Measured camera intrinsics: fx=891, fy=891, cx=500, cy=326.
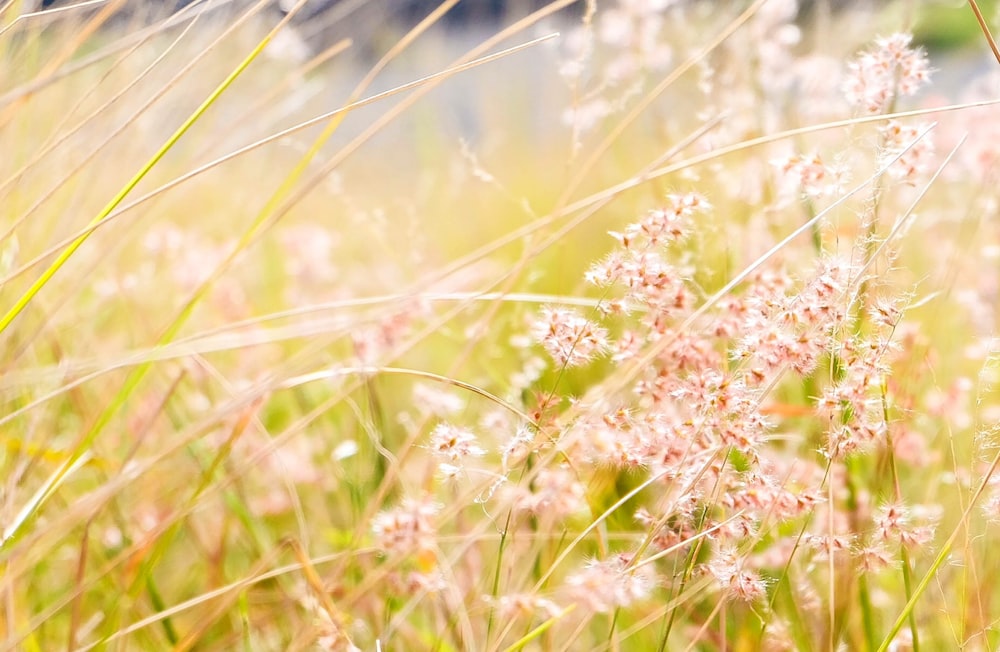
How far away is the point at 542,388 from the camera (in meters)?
1.40

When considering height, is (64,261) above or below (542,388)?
above

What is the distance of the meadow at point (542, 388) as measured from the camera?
2.17ft

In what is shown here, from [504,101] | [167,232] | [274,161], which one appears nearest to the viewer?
[167,232]

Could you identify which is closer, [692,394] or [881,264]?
[692,394]

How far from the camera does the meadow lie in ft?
2.17

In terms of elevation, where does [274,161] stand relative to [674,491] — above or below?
above

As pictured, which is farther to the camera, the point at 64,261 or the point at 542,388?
the point at 542,388

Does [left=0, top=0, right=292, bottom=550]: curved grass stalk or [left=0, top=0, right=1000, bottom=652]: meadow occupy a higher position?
[left=0, top=0, right=292, bottom=550]: curved grass stalk

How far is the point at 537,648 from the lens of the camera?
3.24 feet

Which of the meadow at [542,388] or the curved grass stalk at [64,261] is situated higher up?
the curved grass stalk at [64,261]

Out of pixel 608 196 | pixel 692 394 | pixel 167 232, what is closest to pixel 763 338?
pixel 692 394

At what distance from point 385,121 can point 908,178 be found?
461 millimetres

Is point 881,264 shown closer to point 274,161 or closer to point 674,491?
point 674,491

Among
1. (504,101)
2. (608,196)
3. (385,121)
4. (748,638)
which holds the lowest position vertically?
(748,638)
